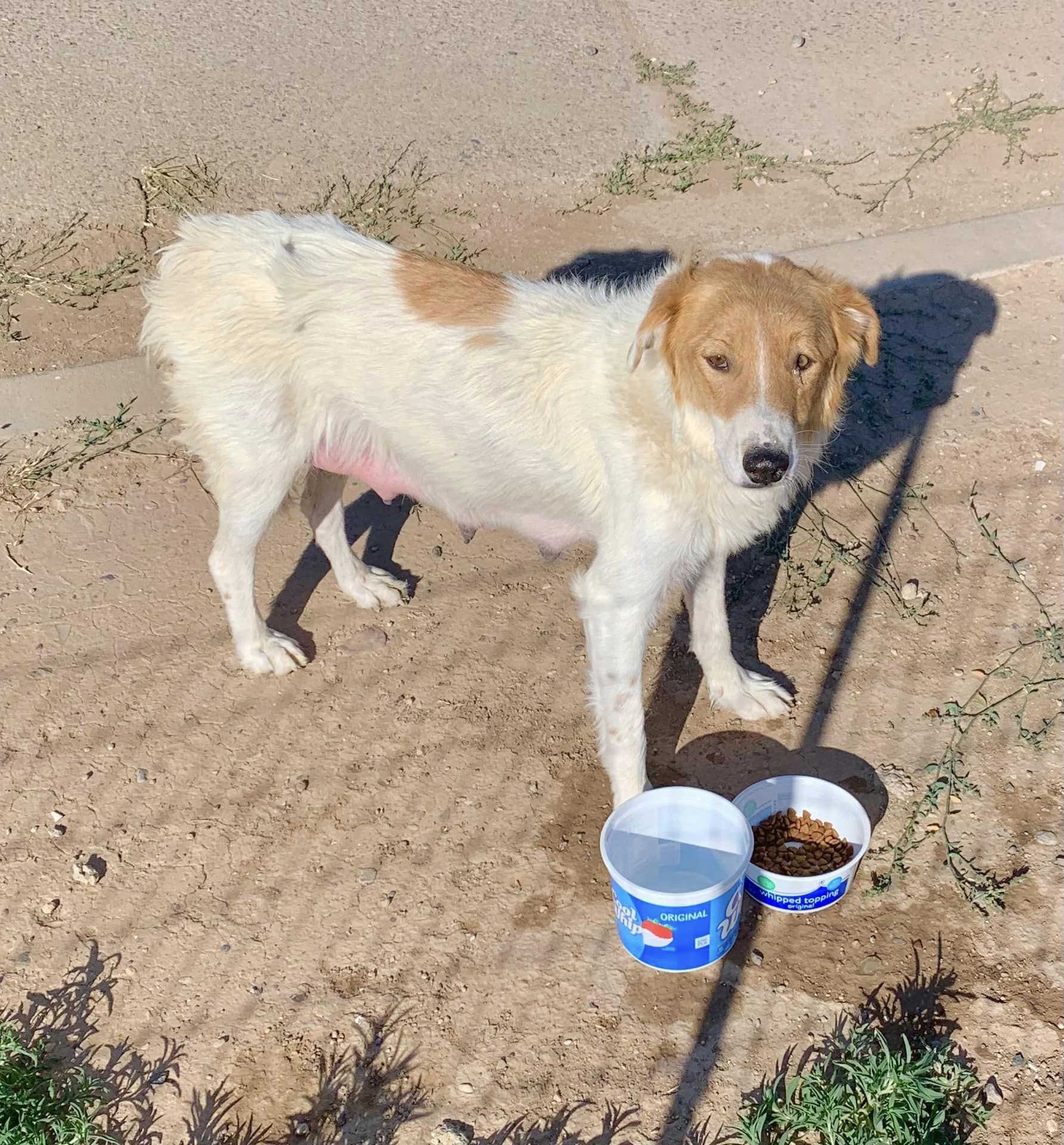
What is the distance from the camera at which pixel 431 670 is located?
3.77 m

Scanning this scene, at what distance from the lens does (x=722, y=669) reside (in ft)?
11.7

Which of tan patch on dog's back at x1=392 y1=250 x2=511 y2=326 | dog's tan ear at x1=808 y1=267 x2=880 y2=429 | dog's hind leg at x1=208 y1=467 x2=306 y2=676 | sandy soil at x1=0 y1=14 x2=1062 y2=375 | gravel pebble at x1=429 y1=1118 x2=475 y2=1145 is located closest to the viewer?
gravel pebble at x1=429 y1=1118 x2=475 y2=1145

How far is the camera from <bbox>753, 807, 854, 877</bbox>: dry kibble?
9.77 feet

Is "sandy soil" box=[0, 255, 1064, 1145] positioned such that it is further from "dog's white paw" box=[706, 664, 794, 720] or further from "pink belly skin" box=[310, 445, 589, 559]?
"pink belly skin" box=[310, 445, 589, 559]

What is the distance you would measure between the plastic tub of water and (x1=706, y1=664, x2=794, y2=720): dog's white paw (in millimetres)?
653

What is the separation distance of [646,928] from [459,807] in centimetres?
82

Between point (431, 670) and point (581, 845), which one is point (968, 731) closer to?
point (581, 845)

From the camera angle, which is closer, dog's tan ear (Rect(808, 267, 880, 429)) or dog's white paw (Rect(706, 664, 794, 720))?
dog's tan ear (Rect(808, 267, 880, 429))

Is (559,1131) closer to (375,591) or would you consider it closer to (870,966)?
(870,966)

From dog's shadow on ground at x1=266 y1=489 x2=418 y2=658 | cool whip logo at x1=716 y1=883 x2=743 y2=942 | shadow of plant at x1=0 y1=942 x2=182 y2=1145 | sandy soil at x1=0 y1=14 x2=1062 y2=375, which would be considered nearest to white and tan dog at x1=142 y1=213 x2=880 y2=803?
dog's shadow on ground at x1=266 y1=489 x2=418 y2=658

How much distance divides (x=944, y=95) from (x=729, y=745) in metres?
5.20

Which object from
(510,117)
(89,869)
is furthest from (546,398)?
(510,117)

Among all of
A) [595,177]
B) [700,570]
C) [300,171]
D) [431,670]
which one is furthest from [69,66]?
[700,570]

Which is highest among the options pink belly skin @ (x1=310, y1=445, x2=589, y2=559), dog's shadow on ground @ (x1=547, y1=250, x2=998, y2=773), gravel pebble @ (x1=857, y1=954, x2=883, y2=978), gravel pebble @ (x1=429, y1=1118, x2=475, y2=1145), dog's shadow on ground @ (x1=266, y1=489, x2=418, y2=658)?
pink belly skin @ (x1=310, y1=445, x2=589, y2=559)
